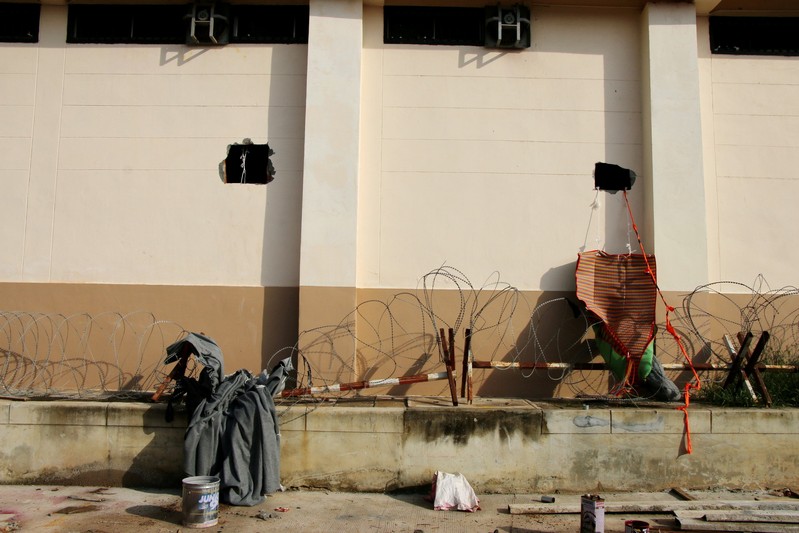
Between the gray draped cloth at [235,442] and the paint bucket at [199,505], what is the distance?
0.47 m

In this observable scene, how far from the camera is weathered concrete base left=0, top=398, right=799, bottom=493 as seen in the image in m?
6.54

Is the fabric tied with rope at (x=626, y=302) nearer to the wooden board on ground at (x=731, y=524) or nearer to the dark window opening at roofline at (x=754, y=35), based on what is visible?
the wooden board on ground at (x=731, y=524)

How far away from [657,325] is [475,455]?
271 cm

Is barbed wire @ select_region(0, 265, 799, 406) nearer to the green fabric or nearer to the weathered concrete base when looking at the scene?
the green fabric

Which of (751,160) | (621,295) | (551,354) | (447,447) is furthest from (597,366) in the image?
(751,160)

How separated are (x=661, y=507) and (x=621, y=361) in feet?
5.85

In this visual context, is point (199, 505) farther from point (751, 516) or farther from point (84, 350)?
point (751, 516)

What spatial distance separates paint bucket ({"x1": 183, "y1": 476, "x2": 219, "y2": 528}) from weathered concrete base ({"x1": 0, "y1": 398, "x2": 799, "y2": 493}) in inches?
41.8

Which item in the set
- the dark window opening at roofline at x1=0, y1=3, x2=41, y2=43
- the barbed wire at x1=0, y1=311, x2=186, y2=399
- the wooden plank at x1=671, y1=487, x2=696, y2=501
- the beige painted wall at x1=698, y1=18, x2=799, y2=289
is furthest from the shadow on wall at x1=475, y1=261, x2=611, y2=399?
the dark window opening at roofline at x1=0, y1=3, x2=41, y2=43

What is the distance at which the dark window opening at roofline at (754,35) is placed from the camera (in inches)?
336

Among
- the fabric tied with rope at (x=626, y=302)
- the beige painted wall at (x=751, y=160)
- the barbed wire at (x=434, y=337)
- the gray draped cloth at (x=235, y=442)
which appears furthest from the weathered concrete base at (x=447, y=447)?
the beige painted wall at (x=751, y=160)

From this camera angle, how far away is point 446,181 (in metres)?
8.25

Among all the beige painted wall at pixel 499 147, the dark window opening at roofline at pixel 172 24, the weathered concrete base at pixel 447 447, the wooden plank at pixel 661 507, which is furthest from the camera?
the dark window opening at roofline at pixel 172 24

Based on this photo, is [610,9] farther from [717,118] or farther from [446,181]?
[446,181]
